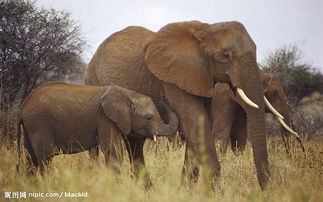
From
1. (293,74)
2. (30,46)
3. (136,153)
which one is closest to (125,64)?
(136,153)

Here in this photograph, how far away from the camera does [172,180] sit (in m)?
6.37

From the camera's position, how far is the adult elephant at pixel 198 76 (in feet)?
22.5

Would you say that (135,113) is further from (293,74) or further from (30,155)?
(293,74)

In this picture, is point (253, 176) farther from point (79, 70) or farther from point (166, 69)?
point (79, 70)

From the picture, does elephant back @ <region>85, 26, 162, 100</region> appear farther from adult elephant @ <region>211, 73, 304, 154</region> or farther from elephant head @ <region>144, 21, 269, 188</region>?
adult elephant @ <region>211, 73, 304, 154</region>

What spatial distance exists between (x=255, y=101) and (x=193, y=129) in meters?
0.87

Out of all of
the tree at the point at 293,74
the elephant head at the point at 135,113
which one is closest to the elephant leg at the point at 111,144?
the elephant head at the point at 135,113

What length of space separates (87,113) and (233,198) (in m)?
2.36

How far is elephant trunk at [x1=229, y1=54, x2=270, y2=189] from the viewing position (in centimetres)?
681

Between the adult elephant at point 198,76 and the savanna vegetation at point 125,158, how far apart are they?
48 cm

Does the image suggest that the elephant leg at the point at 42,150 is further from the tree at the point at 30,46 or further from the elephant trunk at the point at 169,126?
the tree at the point at 30,46

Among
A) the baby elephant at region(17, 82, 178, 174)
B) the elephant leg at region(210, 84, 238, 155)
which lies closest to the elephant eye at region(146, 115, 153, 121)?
the baby elephant at region(17, 82, 178, 174)

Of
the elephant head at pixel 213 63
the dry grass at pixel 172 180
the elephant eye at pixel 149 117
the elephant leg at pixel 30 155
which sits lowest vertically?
the dry grass at pixel 172 180

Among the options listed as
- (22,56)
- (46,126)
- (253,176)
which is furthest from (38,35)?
(253,176)
